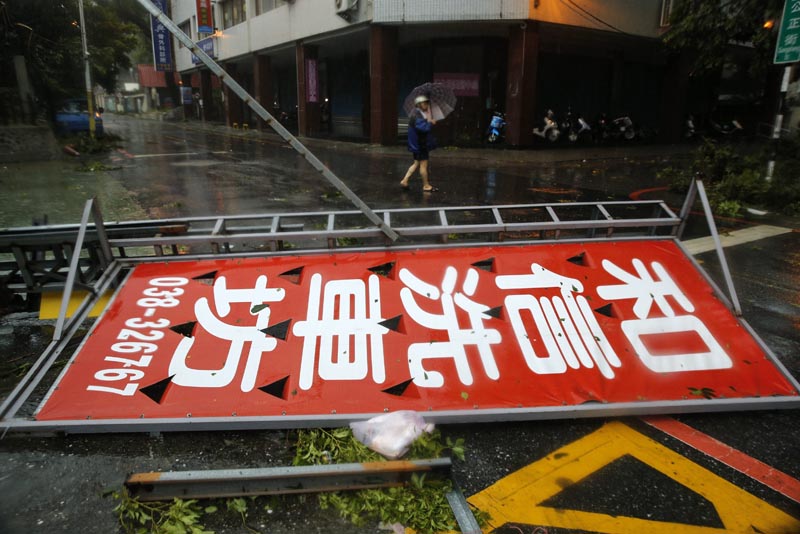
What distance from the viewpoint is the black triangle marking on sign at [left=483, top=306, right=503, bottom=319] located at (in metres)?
3.43

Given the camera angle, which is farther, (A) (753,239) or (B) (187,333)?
(A) (753,239)

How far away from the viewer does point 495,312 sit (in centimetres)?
345

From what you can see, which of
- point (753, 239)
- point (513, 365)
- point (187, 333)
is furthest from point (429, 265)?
point (753, 239)

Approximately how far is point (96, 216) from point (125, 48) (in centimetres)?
3122

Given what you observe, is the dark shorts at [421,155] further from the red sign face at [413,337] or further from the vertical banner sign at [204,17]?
the vertical banner sign at [204,17]

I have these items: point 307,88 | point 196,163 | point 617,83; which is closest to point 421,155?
point 196,163

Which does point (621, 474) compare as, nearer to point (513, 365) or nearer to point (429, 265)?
point (513, 365)

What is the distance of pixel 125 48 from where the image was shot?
29.1 m

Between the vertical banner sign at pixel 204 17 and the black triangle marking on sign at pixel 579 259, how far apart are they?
3271 centimetres

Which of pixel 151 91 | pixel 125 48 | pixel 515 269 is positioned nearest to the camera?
pixel 515 269

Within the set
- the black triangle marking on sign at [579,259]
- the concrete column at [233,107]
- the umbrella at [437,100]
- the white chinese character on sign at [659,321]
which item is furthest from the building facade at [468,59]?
the white chinese character on sign at [659,321]

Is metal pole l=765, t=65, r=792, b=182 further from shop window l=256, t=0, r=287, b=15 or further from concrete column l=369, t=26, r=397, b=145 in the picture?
shop window l=256, t=0, r=287, b=15

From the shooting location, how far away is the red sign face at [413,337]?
3.00m

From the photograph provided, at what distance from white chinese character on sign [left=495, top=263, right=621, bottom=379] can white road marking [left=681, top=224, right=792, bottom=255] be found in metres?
3.58
